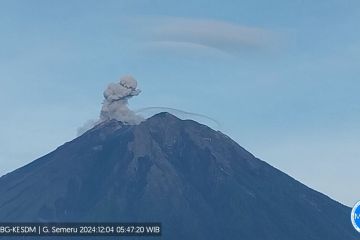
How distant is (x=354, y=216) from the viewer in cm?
4450

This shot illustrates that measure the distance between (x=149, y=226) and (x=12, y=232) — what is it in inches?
680

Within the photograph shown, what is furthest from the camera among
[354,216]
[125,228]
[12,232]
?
[12,232]

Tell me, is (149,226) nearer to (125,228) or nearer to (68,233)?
(125,228)

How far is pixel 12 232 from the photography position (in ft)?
296

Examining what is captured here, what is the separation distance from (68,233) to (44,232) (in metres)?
3.13

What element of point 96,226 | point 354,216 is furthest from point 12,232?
point 354,216

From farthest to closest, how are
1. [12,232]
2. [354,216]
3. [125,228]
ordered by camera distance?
[12,232]
[125,228]
[354,216]

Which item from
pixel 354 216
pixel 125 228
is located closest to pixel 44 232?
pixel 125 228

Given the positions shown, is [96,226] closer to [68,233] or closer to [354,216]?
[68,233]

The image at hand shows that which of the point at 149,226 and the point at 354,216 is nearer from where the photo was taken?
the point at 354,216

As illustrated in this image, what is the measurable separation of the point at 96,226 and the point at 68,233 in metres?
4.56

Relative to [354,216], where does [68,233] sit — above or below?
above

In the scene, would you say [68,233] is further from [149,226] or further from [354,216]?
[354,216]

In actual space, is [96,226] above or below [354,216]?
above
